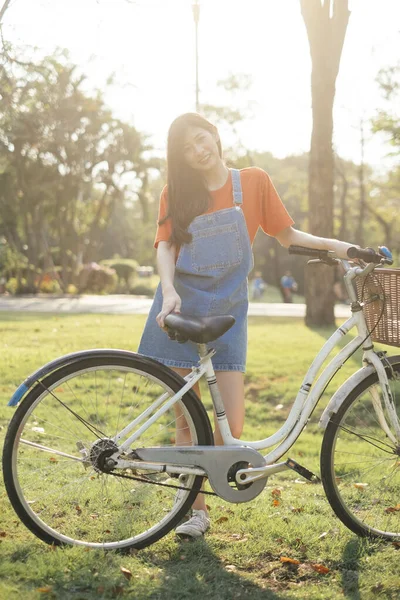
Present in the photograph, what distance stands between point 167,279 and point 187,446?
0.74 m

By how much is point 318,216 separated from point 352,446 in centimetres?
792

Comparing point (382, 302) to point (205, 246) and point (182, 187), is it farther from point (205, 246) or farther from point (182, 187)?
point (182, 187)

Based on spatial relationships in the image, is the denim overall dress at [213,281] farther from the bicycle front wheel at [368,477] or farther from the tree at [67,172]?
the tree at [67,172]

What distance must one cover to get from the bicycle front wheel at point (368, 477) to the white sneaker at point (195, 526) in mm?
619

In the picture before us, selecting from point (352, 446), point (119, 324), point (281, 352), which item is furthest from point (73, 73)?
point (352, 446)

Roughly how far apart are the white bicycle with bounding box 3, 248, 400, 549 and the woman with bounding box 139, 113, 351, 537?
16cm

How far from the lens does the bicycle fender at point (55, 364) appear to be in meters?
3.26

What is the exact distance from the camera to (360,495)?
13.2ft

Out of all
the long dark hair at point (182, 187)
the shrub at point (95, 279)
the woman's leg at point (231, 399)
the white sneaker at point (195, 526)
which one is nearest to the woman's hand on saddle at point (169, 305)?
the long dark hair at point (182, 187)

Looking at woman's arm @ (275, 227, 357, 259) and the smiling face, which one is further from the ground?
the smiling face

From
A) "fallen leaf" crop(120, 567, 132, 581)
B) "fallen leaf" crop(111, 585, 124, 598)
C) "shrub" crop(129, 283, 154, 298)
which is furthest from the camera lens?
"shrub" crop(129, 283, 154, 298)

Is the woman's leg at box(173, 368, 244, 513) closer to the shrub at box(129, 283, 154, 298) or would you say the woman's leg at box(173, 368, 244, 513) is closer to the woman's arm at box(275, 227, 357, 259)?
the woman's arm at box(275, 227, 357, 259)

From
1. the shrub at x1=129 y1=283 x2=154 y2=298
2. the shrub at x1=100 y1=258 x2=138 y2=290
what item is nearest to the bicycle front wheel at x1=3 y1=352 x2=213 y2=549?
the shrub at x1=129 y1=283 x2=154 y2=298

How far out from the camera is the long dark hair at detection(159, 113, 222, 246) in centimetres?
361
